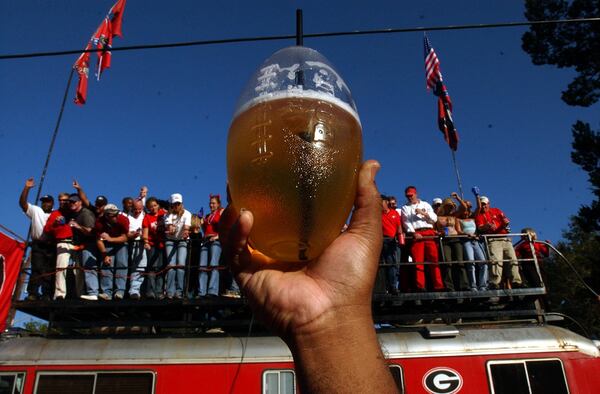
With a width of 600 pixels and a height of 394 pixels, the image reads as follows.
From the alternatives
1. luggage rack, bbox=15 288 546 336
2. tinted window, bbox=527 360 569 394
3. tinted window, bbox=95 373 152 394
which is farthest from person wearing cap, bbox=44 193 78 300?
→ tinted window, bbox=527 360 569 394

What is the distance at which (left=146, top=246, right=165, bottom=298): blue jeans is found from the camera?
25.1 feet

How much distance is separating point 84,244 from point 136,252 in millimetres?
950

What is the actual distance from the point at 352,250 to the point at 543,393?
593cm

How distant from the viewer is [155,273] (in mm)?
7672

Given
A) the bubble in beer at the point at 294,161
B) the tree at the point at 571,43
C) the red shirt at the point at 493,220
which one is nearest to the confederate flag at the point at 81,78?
the red shirt at the point at 493,220

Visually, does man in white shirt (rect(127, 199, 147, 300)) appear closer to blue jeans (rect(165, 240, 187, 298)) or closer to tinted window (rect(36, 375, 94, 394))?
blue jeans (rect(165, 240, 187, 298))

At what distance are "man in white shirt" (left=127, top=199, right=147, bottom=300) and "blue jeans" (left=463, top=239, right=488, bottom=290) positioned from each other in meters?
5.54

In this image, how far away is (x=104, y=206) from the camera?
27.3 ft

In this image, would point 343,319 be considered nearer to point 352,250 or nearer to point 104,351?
point 352,250

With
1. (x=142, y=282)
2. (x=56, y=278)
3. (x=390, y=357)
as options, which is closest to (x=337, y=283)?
(x=390, y=357)

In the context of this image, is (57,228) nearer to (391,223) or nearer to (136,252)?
(136,252)

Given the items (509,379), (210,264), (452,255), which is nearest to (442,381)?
(509,379)

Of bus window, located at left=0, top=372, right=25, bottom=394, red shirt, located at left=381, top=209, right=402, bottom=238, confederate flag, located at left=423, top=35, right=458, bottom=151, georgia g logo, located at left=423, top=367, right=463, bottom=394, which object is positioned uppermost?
confederate flag, located at left=423, top=35, right=458, bottom=151

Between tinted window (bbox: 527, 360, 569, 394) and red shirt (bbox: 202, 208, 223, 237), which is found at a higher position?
red shirt (bbox: 202, 208, 223, 237)
